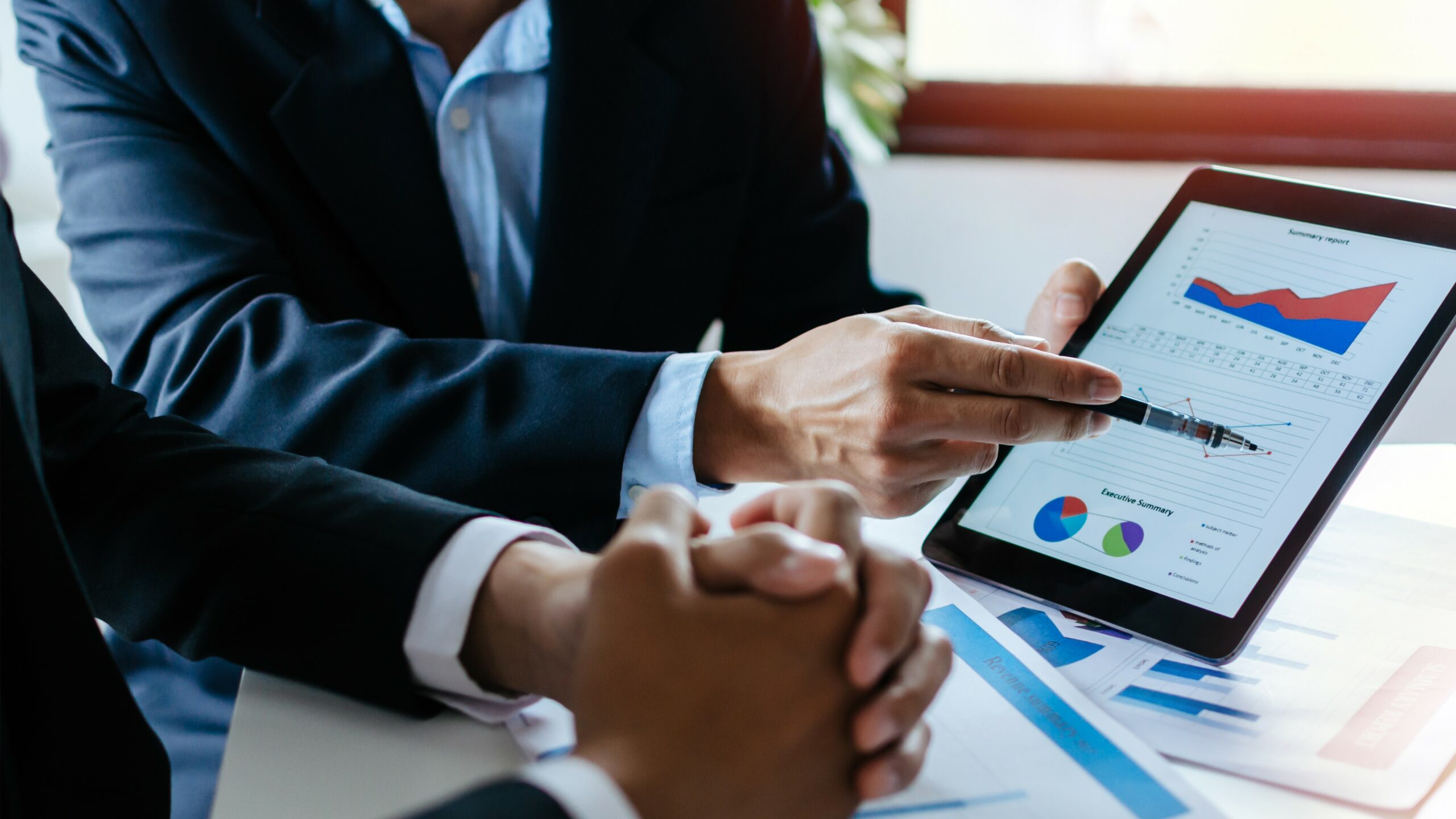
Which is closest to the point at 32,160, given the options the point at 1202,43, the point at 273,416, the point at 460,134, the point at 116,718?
the point at 460,134

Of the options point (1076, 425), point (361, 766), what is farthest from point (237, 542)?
point (1076, 425)

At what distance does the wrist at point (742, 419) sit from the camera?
0.77m

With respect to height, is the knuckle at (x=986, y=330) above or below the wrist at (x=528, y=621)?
above

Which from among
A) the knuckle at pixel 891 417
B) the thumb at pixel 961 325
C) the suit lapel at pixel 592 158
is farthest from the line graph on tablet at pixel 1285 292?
the suit lapel at pixel 592 158

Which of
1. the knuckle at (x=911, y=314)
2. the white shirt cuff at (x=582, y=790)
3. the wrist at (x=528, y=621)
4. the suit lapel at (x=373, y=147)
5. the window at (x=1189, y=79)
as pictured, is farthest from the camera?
the window at (x=1189, y=79)

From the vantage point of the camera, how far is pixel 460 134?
1113mm

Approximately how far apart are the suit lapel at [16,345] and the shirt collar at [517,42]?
54 cm

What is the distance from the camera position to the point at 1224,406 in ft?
2.32

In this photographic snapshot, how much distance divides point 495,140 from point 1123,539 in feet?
2.54

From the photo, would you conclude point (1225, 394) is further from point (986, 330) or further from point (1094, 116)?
point (1094, 116)

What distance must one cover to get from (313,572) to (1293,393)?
609mm

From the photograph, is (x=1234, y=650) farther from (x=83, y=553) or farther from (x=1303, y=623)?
(x=83, y=553)

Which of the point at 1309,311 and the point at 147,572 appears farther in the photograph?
the point at 1309,311

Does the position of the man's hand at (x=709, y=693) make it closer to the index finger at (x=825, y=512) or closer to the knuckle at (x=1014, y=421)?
the index finger at (x=825, y=512)
